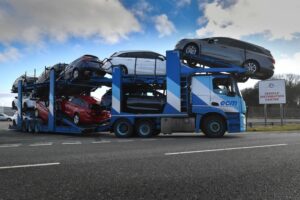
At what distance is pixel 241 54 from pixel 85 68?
7.07m

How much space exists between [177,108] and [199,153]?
6.75 metres

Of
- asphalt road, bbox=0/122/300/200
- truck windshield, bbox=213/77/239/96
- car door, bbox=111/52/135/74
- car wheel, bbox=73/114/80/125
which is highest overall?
car door, bbox=111/52/135/74

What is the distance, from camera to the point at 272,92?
1209 inches

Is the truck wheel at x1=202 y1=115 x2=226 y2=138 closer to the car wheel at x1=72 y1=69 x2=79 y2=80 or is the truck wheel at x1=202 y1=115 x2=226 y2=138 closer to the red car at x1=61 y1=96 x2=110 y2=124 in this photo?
the red car at x1=61 y1=96 x2=110 y2=124

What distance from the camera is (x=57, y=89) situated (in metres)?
19.3

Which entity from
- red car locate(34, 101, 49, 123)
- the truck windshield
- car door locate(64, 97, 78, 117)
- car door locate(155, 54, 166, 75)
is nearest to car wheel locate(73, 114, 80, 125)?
car door locate(64, 97, 78, 117)

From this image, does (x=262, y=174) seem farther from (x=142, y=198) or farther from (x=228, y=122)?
(x=228, y=122)

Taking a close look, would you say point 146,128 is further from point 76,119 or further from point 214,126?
point 76,119

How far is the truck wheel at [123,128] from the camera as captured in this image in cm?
1573

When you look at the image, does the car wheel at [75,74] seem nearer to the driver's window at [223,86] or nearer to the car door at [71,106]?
the car door at [71,106]

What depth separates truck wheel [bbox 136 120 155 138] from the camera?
15570 millimetres

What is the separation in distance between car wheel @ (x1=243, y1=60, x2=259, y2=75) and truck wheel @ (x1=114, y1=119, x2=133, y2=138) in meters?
5.47

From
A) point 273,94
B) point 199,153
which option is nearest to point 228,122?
point 199,153

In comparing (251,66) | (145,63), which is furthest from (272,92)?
(145,63)
